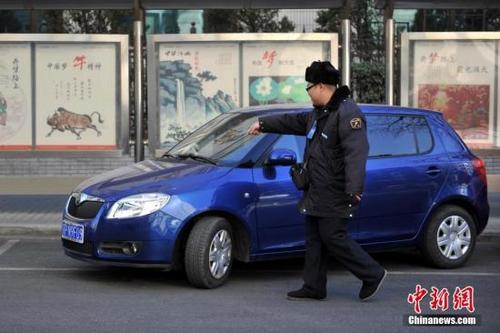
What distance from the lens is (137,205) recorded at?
6.34 m

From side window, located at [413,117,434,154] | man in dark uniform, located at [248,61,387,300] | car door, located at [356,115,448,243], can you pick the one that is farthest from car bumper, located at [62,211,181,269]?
side window, located at [413,117,434,154]

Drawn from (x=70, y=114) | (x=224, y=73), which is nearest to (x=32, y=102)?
(x=70, y=114)

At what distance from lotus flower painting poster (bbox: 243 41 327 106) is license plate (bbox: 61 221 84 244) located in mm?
6592

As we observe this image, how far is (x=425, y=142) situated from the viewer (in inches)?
299

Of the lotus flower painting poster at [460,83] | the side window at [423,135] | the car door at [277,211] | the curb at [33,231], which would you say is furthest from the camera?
the lotus flower painting poster at [460,83]

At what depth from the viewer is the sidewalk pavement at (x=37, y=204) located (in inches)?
369

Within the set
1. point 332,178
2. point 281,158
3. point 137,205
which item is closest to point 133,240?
point 137,205

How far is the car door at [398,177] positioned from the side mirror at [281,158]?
29.7 inches

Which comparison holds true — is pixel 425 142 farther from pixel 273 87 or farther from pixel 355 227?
pixel 273 87

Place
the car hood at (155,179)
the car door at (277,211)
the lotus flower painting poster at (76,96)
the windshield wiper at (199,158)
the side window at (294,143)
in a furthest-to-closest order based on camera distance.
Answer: the lotus flower painting poster at (76,96)
the side window at (294,143)
the windshield wiper at (199,158)
the car door at (277,211)
the car hood at (155,179)

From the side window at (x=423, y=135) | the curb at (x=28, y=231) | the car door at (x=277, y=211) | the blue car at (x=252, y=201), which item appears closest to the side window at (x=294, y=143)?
the blue car at (x=252, y=201)

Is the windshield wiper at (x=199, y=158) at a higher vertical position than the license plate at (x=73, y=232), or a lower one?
higher

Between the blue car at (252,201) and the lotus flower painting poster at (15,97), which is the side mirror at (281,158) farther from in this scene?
the lotus flower painting poster at (15,97)

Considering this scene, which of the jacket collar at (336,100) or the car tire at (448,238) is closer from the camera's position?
the jacket collar at (336,100)
